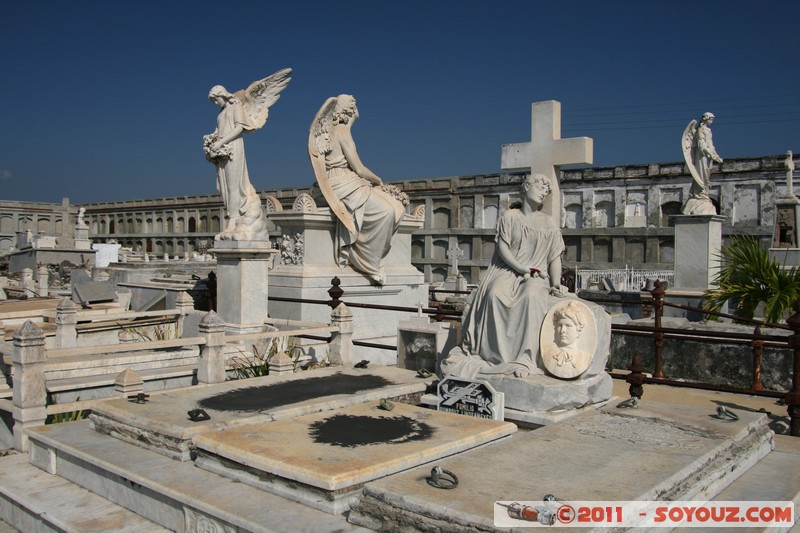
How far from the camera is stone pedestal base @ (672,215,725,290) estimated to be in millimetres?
15828

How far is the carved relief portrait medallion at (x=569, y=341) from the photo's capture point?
6.71m

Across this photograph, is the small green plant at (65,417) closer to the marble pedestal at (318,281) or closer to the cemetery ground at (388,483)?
the cemetery ground at (388,483)

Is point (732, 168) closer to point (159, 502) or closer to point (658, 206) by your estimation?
point (658, 206)

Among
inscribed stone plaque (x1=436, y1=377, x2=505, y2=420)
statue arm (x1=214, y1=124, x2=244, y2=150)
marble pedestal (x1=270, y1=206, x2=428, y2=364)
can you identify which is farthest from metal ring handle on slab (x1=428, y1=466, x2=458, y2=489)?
statue arm (x1=214, y1=124, x2=244, y2=150)

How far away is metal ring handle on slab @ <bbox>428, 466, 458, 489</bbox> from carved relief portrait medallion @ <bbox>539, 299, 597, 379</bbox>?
2736 millimetres

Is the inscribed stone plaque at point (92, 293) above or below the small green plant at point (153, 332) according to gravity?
above

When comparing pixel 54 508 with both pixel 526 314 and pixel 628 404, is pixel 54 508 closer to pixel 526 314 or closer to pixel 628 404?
pixel 526 314

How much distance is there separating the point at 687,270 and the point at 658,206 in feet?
80.4

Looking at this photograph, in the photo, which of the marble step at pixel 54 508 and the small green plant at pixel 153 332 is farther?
the small green plant at pixel 153 332

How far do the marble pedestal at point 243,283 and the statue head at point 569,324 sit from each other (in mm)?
4726

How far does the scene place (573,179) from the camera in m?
42.3

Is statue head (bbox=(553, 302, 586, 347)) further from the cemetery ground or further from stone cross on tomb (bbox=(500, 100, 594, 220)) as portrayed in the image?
stone cross on tomb (bbox=(500, 100, 594, 220))

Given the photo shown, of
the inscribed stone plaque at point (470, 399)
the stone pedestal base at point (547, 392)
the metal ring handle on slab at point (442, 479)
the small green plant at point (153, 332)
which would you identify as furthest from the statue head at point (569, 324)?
the small green plant at point (153, 332)

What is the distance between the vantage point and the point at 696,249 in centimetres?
1606
